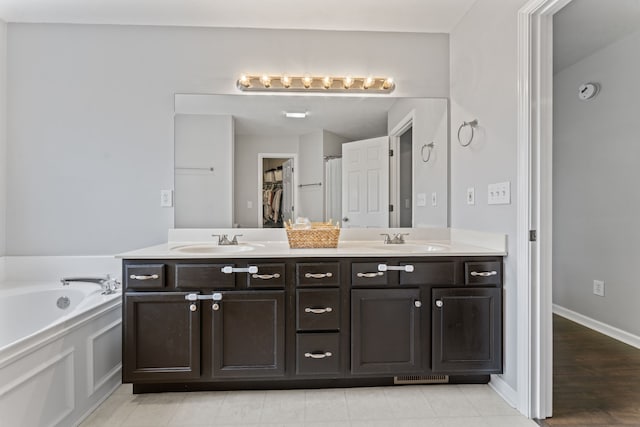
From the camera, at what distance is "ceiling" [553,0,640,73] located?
2215 mm

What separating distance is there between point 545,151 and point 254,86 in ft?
6.11

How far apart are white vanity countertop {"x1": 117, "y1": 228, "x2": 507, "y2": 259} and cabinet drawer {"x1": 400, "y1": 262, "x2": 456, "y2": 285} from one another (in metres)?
0.06

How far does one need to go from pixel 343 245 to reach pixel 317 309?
21.9 inches

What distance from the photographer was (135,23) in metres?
2.34

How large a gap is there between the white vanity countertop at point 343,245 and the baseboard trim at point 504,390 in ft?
2.42

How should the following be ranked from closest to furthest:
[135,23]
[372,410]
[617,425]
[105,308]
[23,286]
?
[617,425], [372,410], [105,308], [23,286], [135,23]

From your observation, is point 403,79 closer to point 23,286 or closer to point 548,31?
point 548,31

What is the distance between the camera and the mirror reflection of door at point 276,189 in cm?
243

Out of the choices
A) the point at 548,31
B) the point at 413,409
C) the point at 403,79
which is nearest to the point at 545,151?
the point at 548,31

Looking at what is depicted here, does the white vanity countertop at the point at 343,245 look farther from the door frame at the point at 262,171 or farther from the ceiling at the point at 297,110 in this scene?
the ceiling at the point at 297,110

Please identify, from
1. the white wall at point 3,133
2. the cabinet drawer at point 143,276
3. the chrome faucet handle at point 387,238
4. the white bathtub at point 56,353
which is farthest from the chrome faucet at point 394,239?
the white wall at point 3,133

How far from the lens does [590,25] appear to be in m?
2.44

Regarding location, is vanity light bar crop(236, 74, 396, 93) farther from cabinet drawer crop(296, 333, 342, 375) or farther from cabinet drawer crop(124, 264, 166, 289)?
cabinet drawer crop(296, 333, 342, 375)

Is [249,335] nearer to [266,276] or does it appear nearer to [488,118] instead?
[266,276]
